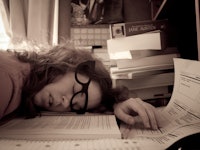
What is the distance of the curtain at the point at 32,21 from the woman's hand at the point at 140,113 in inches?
32.6

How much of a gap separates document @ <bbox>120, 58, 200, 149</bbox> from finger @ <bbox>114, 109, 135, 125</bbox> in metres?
0.01

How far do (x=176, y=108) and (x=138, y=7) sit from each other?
1.00 meters

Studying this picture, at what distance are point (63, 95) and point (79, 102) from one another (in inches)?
2.1

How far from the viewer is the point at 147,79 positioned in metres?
1.00

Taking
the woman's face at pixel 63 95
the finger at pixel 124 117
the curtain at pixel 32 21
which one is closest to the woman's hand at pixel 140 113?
the finger at pixel 124 117

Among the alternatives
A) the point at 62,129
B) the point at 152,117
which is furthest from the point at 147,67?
the point at 62,129

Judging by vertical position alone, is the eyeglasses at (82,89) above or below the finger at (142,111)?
above

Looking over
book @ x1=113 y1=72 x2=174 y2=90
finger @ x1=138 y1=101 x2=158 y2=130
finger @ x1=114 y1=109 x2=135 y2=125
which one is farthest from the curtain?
finger @ x1=138 y1=101 x2=158 y2=130

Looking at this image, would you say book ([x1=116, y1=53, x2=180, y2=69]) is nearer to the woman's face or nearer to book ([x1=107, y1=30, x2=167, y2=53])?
book ([x1=107, y1=30, x2=167, y2=53])

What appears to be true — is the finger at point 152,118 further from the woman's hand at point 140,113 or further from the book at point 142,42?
the book at point 142,42

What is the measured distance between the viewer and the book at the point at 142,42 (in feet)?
3.34

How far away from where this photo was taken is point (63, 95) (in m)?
0.74

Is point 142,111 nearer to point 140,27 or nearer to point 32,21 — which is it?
point 140,27

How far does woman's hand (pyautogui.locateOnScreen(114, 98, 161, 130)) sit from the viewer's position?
556 mm
